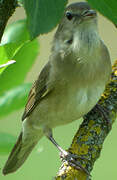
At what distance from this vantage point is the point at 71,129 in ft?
17.0

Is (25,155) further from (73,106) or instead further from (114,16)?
(114,16)

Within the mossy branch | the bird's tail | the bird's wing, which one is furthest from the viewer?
the bird's tail

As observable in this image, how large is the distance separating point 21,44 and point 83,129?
4.13ft

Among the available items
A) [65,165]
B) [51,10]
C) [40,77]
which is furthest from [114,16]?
[40,77]

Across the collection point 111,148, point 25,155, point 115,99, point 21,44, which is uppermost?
point 21,44

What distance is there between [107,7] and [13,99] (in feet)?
1.91

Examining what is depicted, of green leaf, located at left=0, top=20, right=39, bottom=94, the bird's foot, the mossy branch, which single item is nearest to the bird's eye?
the mossy branch

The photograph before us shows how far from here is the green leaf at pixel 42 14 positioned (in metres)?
0.88

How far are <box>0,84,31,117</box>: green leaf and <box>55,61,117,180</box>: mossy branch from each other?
60 centimetres

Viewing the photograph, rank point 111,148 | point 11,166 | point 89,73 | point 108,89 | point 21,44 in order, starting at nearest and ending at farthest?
1. point 21,44
2. point 89,73
3. point 108,89
4. point 11,166
5. point 111,148

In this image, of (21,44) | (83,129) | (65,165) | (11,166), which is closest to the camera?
(21,44)

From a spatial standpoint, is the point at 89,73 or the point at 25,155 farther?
the point at 25,155

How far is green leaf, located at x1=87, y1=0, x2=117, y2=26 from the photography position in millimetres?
861

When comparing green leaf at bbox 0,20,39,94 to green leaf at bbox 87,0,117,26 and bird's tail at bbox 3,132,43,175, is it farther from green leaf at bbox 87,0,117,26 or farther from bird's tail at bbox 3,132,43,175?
bird's tail at bbox 3,132,43,175
